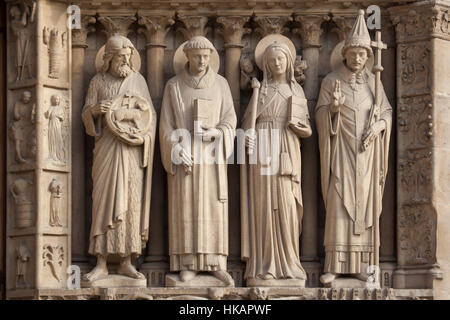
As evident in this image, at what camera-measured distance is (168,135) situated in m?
19.0

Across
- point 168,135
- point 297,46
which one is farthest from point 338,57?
point 168,135

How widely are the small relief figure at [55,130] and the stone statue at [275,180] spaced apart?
2.13 m

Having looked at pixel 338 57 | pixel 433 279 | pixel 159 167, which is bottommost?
pixel 433 279

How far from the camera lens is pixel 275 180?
62.2 ft

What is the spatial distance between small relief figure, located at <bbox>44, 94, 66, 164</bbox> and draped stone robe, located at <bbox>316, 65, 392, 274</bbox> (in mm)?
2988

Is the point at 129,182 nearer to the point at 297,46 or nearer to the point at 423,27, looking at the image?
the point at 297,46

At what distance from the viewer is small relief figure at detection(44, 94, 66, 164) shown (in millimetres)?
19031

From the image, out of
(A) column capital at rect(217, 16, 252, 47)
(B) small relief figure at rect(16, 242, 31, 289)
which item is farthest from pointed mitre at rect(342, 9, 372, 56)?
(B) small relief figure at rect(16, 242, 31, 289)

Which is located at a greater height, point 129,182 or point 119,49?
point 119,49

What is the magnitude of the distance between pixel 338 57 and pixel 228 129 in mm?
1635

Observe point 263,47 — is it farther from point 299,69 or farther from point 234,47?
point 299,69

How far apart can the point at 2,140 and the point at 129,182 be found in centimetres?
166

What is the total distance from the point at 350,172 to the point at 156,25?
2884 mm

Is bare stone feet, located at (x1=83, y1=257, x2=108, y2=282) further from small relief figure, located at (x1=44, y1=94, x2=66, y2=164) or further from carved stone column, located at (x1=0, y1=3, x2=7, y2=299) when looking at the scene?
small relief figure, located at (x1=44, y1=94, x2=66, y2=164)
